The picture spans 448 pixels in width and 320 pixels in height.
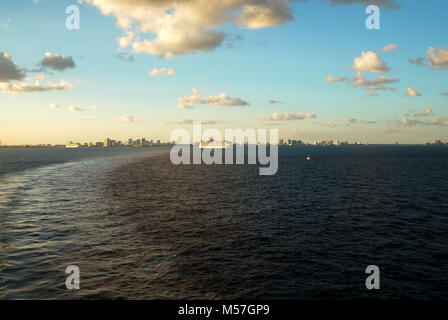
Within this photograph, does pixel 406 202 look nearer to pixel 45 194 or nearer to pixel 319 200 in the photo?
pixel 319 200

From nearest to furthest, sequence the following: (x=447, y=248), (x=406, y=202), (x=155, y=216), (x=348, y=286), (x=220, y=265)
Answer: (x=348, y=286)
(x=220, y=265)
(x=447, y=248)
(x=155, y=216)
(x=406, y=202)

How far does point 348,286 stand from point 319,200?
32176 millimetres

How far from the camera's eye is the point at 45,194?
188ft

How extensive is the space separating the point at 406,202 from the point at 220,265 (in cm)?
4046

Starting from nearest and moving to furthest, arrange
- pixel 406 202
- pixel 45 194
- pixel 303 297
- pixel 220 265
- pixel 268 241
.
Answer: pixel 303 297, pixel 220 265, pixel 268 241, pixel 406 202, pixel 45 194

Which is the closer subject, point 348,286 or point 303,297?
point 303,297

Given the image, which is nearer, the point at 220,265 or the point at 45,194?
the point at 220,265

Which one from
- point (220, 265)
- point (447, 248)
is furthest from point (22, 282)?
point (447, 248)

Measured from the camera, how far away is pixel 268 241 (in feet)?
94.5
